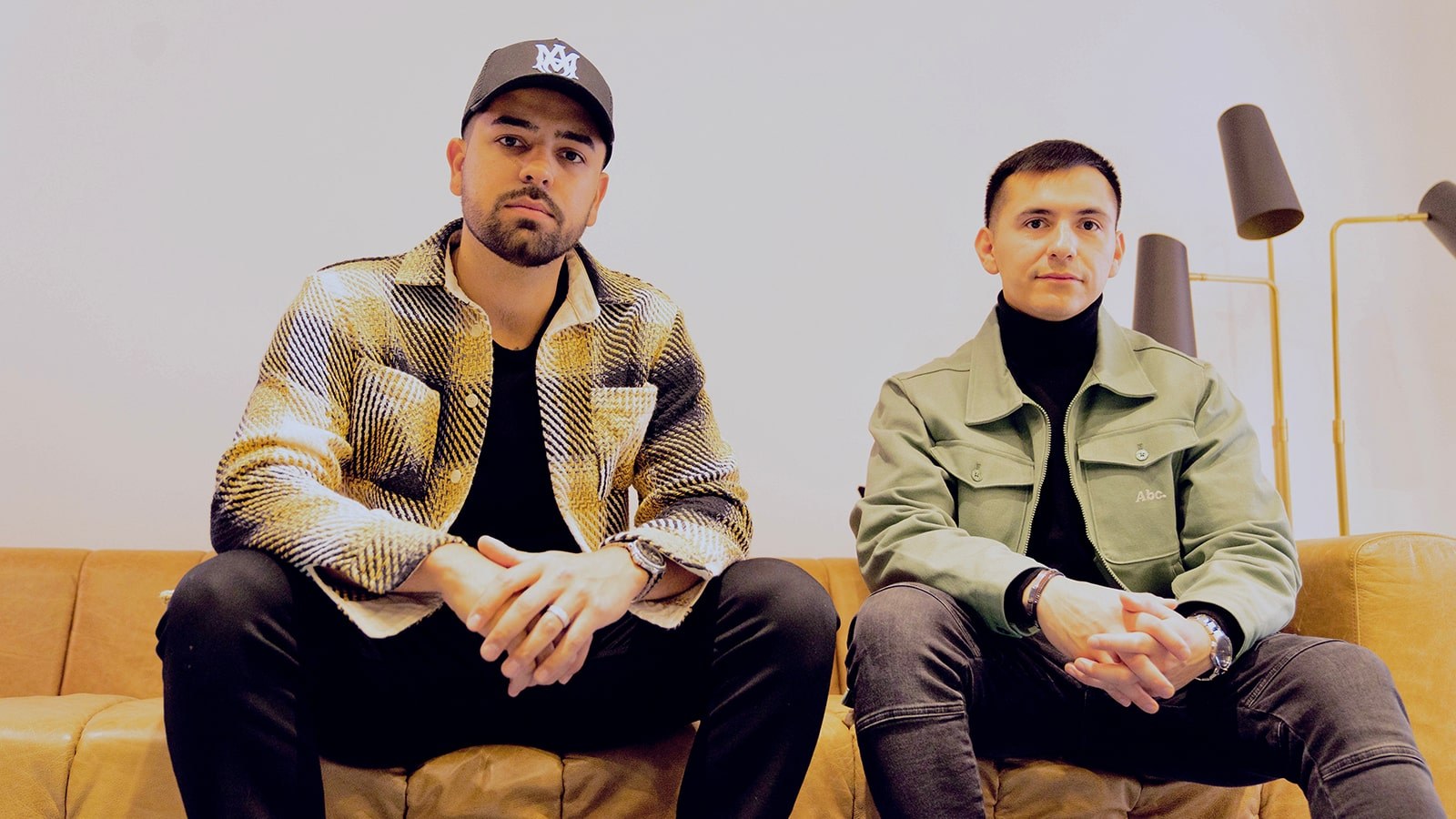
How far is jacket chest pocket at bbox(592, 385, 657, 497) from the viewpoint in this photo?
63.8 inches

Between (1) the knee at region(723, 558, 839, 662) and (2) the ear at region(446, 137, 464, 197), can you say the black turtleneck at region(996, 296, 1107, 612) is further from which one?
(2) the ear at region(446, 137, 464, 197)

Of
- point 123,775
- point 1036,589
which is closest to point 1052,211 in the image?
point 1036,589

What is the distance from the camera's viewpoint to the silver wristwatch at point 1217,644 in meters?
1.41

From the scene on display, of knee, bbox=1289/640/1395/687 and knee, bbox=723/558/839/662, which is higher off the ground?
knee, bbox=723/558/839/662

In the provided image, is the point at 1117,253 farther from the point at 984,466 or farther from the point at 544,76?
the point at 544,76

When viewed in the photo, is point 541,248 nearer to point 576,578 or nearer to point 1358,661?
point 576,578

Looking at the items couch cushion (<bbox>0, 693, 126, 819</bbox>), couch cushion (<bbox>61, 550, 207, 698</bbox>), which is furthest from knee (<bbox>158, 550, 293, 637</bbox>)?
couch cushion (<bbox>61, 550, 207, 698</bbox>)

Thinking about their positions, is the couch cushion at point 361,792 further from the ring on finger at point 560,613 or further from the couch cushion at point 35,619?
the couch cushion at point 35,619

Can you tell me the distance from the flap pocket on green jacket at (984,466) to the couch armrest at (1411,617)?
0.50 metres

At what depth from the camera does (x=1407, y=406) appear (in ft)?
9.79

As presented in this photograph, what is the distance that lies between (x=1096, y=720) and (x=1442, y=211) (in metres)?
1.88

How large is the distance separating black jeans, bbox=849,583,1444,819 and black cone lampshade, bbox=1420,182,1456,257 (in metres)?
1.67

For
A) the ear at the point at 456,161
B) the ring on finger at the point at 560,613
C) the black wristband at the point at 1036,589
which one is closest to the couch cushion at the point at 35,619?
the ear at the point at 456,161

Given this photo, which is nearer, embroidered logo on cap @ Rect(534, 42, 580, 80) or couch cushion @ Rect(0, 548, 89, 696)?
embroidered logo on cap @ Rect(534, 42, 580, 80)
